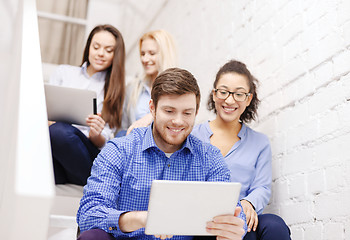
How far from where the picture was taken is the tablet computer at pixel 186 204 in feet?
3.42

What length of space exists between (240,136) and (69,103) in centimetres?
75

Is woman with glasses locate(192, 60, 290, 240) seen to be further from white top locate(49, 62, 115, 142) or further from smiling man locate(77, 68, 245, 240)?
white top locate(49, 62, 115, 142)

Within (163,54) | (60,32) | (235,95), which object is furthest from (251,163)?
(60,32)

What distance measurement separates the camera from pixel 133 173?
4.42 ft

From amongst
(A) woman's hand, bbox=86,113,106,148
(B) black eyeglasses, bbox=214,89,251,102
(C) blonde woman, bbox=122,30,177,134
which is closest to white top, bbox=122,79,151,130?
(C) blonde woman, bbox=122,30,177,134

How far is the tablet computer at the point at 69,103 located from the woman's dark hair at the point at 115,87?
24cm

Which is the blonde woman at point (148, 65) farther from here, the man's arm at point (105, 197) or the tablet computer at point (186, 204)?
the tablet computer at point (186, 204)

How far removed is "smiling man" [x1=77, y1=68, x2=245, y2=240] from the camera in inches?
50.1

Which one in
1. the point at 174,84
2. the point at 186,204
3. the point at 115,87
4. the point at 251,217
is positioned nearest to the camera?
the point at 186,204

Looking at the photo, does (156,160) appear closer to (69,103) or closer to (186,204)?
(186,204)

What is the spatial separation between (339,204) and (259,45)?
904 millimetres

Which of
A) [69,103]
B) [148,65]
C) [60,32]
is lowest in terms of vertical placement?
[69,103]

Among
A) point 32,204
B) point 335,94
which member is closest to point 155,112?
point 335,94

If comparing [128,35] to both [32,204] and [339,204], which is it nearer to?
[339,204]
